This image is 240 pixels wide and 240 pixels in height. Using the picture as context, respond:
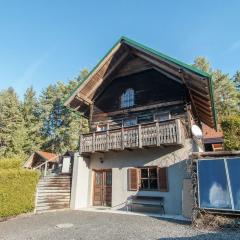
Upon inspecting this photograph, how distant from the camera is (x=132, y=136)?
13008mm

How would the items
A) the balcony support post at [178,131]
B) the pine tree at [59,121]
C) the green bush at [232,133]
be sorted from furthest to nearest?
the pine tree at [59,121], the green bush at [232,133], the balcony support post at [178,131]

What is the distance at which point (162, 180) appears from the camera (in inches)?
482

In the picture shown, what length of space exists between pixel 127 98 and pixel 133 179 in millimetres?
5740

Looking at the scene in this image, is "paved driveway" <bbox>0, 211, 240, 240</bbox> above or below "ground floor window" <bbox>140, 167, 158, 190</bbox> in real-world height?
below

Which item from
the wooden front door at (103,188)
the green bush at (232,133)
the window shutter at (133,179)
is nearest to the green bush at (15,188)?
the wooden front door at (103,188)

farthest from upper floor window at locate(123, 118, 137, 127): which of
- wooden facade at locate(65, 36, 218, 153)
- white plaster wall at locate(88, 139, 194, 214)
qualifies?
white plaster wall at locate(88, 139, 194, 214)

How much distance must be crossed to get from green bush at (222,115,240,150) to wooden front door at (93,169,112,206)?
351 inches

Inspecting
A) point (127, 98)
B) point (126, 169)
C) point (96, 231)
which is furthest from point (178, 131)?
point (96, 231)

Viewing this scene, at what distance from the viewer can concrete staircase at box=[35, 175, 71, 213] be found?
12.1 m

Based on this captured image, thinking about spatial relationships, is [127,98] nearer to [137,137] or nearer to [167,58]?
[137,137]

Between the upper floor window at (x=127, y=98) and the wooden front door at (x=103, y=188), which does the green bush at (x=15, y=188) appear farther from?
the upper floor window at (x=127, y=98)

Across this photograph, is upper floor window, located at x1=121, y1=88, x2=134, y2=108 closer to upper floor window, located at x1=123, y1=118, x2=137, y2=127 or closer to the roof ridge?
upper floor window, located at x1=123, y1=118, x2=137, y2=127

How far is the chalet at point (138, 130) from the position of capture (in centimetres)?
1201

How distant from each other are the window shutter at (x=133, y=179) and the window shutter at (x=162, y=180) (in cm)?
147
